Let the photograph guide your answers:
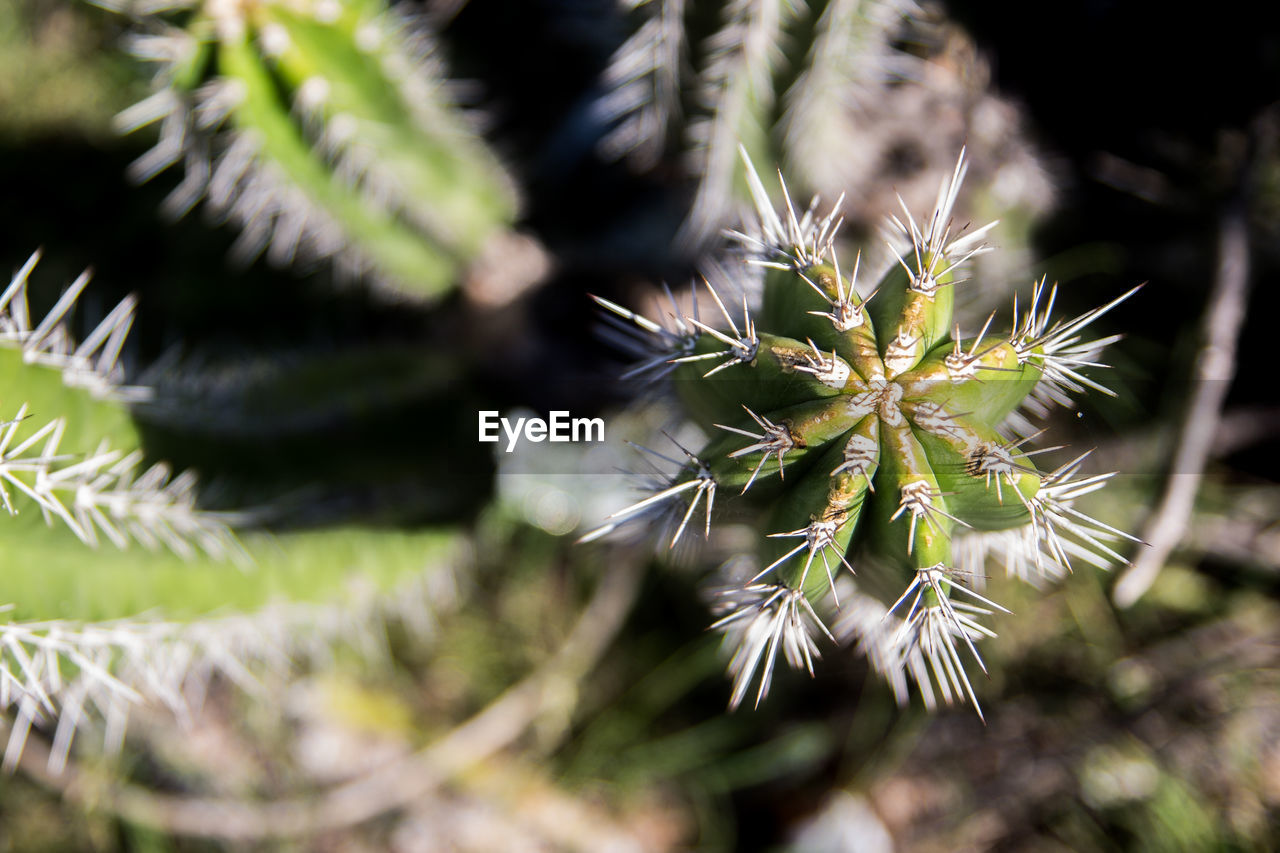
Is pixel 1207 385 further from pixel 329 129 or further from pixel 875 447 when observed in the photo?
pixel 329 129

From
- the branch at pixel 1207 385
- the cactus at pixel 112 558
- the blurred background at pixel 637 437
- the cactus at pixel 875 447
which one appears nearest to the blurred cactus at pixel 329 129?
the blurred background at pixel 637 437

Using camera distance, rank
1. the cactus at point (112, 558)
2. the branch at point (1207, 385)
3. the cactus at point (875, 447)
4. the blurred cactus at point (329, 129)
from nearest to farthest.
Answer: the cactus at point (875, 447) → the cactus at point (112, 558) → the blurred cactus at point (329, 129) → the branch at point (1207, 385)

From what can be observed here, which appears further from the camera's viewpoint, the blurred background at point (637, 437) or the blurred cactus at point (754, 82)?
the blurred background at point (637, 437)

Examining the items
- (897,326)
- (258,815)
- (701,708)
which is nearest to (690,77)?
(897,326)

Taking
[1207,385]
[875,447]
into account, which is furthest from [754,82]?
[1207,385]

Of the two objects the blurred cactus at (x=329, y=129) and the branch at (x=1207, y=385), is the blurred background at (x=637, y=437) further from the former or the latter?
the blurred cactus at (x=329, y=129)

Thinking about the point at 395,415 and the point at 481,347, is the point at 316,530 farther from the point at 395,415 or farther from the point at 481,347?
the point at 481,347

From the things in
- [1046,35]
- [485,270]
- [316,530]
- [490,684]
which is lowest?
[490,684]
